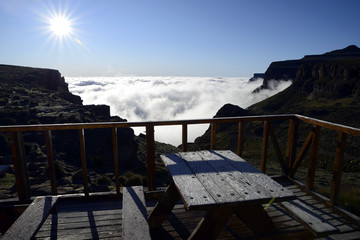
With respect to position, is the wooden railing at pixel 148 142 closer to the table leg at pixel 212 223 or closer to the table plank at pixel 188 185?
the table plank at pixel 188 185

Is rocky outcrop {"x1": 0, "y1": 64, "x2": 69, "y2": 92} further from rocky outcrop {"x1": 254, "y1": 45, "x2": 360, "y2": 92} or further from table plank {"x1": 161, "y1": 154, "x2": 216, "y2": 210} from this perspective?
rocky outcrop {"x1": 254, "y1": 45, "x2": 360, "y2": 92}

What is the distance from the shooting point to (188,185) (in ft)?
8.17

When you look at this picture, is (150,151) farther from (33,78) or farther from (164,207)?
(33,78)

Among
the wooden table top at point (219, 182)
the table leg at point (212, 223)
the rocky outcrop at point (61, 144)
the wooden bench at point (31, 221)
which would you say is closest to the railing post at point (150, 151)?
Result: the wooden table top at point (219, 182)

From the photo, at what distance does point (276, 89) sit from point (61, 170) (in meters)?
147

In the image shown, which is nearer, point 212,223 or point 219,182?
point 212,223

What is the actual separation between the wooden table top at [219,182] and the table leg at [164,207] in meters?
0.39

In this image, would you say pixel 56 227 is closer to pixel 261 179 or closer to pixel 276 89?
pixel 261 179

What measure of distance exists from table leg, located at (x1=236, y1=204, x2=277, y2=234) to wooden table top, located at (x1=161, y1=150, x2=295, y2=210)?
240 millimetres

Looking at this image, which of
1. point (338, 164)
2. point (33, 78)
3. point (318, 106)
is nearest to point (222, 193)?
point (338, 164)

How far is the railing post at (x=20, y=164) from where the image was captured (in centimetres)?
399

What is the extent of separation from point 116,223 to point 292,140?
12.6ft

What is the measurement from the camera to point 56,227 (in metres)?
3.35

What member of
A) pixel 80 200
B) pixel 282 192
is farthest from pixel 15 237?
pixel 282 192
